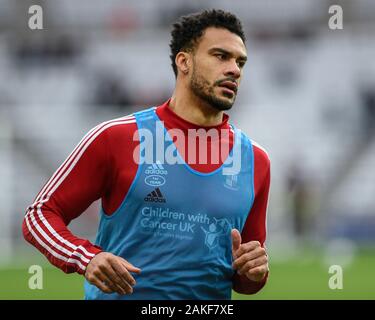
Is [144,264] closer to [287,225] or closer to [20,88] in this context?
[287,225]

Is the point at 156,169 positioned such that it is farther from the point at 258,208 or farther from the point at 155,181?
the point at 258,208

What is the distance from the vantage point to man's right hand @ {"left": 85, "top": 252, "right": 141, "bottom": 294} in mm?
3977

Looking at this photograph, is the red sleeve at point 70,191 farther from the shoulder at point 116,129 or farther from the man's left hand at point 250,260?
the man's left hand at point 250,260

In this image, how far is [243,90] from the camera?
744 inches

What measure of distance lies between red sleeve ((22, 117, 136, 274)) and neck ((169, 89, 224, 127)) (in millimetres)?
538

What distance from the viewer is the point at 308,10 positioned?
20359 mm

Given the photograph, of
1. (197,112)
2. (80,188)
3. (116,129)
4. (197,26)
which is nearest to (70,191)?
(80,188)

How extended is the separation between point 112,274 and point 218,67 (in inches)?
54.7

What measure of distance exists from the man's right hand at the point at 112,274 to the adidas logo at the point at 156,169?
621mm

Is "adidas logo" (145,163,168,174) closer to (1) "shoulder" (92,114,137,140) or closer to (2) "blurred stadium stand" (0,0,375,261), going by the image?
(1) "shoulder" (92,114,137,140)

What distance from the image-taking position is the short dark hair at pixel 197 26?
493cm
